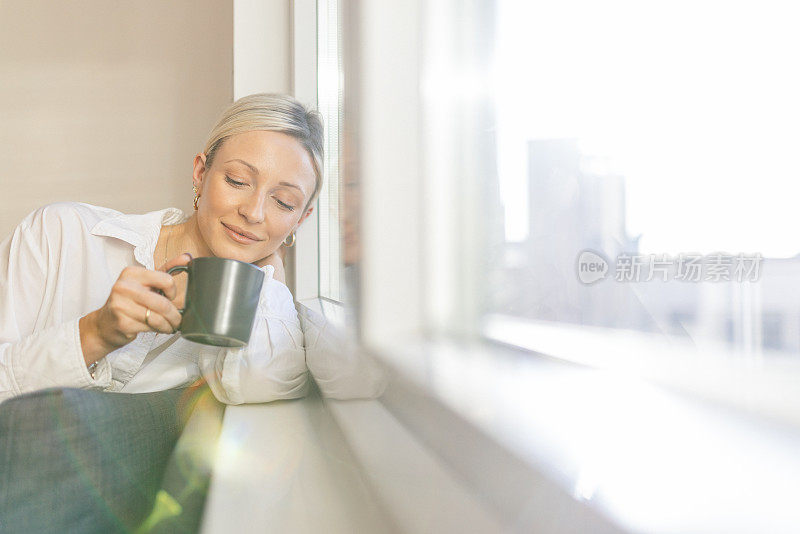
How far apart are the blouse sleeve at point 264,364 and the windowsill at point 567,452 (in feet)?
1.74

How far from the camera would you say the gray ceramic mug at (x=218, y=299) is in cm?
63

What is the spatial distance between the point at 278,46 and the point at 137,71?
0.90m

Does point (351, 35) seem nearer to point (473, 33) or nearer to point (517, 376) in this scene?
point (473, 33)

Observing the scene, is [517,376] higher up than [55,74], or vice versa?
[55,74]

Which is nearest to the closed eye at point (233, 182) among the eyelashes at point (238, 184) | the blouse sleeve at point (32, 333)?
the eyelashes at point (238, 184)

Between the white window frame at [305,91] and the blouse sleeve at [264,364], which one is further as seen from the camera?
the white window frame at [305,91]

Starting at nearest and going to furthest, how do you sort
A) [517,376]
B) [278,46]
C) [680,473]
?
[680,473] → [517,376] → [278,46]

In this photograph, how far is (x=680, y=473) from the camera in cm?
13

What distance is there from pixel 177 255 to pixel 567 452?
91cm

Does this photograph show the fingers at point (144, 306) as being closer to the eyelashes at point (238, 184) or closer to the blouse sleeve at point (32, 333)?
the blouse sleeve at point (32, 333)

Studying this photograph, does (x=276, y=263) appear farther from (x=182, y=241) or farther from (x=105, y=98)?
(x=105, y=98)

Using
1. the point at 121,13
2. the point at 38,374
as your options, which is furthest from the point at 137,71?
the point at 38,374

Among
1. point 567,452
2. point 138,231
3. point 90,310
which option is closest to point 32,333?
point 90,310

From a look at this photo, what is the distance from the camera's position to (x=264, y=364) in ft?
2.78
